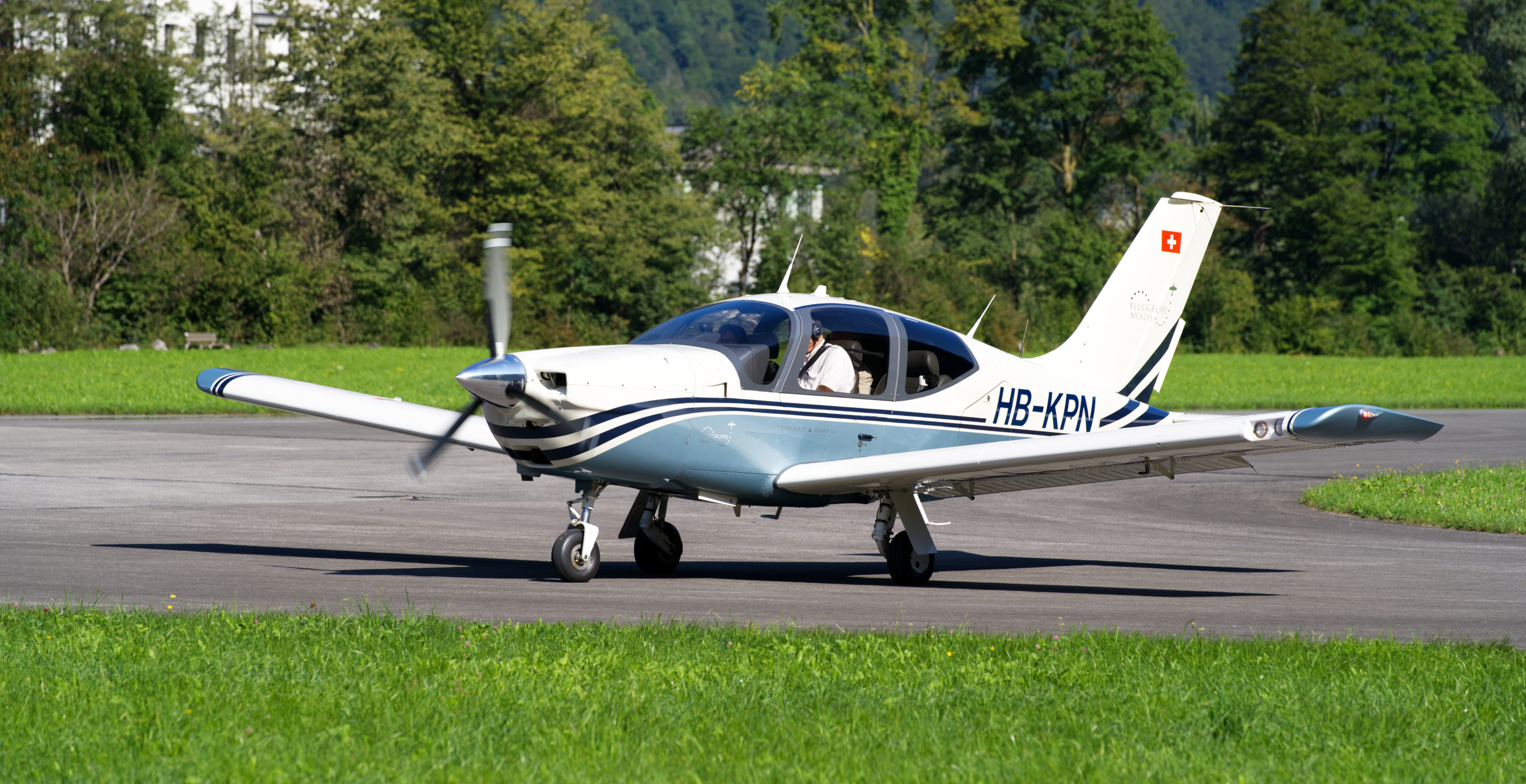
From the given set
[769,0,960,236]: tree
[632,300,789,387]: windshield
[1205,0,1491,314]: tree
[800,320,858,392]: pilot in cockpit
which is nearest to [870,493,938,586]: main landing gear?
[800,320,858,392]: pilot in cockpit

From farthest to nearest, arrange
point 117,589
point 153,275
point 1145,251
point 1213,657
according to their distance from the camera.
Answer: point 153,275 < point 1145,251 < point 117,589 < point 1213,657

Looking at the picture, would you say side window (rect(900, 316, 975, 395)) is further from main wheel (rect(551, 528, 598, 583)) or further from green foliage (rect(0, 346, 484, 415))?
green foliage (rect(0, 346, 484, 415))

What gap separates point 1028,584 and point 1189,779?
6.47 meters

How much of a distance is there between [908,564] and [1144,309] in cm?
387

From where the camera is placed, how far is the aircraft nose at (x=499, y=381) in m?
9.87

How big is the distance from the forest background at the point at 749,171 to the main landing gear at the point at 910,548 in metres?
43.0

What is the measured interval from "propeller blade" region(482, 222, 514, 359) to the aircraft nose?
0.59 m

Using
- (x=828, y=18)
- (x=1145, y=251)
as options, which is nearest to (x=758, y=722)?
(x=1145, y=251)

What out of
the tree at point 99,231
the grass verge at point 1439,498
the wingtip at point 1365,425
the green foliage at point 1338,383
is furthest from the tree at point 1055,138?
the wingtip at point 1365,425

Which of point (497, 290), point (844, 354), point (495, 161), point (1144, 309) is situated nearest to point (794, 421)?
point (844, 354)

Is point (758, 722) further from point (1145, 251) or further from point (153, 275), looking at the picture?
point (153, 275)

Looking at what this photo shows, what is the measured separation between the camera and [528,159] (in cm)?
6412

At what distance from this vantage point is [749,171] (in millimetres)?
71625

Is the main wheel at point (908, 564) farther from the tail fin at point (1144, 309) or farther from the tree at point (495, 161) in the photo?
the tree at point (495, 161)
